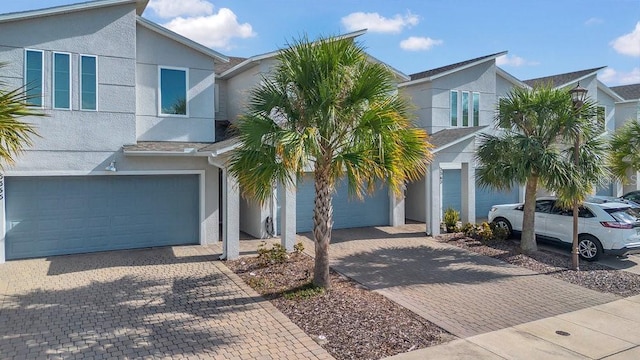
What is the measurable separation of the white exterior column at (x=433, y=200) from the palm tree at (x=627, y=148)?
34.8 ft

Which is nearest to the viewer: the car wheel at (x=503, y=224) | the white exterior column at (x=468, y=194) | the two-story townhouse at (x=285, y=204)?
the two-story townhouse at (x=285, y=204)

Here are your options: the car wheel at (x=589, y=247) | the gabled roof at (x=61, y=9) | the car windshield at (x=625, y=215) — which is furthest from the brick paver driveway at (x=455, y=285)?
the gabled roof at (x=61, y=9)

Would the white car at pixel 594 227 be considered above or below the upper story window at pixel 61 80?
below

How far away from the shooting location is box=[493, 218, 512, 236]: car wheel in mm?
15155

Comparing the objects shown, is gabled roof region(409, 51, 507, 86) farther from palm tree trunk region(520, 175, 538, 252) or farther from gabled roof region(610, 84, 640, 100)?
gabled roof region(610, 84, 640, 100)

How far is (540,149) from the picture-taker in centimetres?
1241

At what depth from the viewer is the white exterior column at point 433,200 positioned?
15.4 metres

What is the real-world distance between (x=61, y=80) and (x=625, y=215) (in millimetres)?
16025

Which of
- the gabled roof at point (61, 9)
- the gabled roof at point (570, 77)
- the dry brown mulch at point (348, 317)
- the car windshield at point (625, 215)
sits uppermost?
the gabled roof at point (570, 77)

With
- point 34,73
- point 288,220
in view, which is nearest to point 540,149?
point 288,220

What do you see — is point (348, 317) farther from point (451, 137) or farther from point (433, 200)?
point (451, 137)

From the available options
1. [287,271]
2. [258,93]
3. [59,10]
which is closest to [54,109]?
[59,10]

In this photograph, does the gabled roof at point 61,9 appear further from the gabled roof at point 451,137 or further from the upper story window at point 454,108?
the upper story window at point 454,108

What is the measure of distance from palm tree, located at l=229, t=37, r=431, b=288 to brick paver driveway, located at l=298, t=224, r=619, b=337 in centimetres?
230
